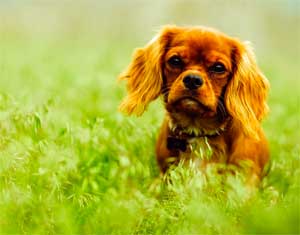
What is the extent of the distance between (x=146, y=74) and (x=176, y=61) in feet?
1.14

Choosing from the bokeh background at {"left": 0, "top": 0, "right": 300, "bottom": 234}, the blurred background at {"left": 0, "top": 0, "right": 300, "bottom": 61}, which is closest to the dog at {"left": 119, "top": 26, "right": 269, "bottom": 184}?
the bokeh background at {"left": 0, "top": 0, "right": 300, "bottom": 234}

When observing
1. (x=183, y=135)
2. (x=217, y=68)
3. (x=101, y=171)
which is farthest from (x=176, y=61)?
(x=101, y=171)

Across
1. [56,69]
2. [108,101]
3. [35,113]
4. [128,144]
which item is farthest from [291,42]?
[35,113]

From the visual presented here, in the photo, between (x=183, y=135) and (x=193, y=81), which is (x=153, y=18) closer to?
(x=183, y=135)

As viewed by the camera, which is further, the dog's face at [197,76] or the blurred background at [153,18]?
the blurred background at [153,18]

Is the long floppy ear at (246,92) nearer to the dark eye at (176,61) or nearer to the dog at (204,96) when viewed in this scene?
the dog at (204,96)

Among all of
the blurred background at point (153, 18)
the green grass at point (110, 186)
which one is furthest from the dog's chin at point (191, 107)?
the blurred background at point (153, 18)

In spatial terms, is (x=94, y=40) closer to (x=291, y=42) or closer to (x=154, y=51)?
(x=291, y=42)

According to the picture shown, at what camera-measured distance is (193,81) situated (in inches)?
174

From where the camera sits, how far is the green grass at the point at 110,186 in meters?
3.63

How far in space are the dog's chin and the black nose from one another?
0.25 feet

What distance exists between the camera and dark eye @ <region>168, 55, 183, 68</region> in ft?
15.3

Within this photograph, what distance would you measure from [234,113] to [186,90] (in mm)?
450

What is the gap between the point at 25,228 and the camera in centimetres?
382
